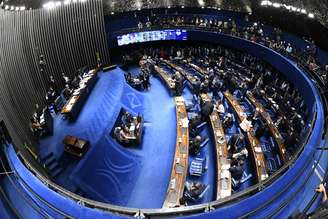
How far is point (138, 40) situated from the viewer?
22047mm

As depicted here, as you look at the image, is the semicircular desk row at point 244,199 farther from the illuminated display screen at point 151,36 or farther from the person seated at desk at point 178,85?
the illuminated display screen at point 151,36

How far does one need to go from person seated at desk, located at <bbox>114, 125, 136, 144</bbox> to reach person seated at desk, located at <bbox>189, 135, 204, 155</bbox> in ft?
8.38

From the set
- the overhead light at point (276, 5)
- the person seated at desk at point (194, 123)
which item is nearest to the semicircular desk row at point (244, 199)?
the person seated at desk at point (194, 123)

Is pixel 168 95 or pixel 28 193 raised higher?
pixel 168 95

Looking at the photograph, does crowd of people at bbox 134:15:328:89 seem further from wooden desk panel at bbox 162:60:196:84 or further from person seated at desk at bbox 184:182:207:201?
person seated at desk at bbox 184:182:207:201

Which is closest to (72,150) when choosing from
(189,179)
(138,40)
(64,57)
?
(189,179)

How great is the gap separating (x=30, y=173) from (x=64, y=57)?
11.6 m

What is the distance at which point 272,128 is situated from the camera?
13.3 metres

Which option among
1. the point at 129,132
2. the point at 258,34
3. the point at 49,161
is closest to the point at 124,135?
the point at 129,132

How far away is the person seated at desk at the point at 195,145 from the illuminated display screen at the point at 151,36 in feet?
36.8

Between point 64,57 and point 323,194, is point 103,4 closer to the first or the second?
point 64,57

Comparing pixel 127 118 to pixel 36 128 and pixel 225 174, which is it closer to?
pixel 36 128

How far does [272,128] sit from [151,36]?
40.1 feet

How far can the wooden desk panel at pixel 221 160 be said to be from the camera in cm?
1009
